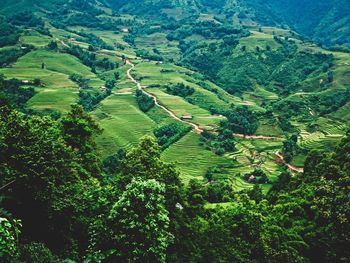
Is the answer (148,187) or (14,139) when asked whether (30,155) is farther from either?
(148,187)

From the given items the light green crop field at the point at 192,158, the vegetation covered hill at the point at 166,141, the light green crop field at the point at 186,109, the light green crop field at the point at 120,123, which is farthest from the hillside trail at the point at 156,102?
the light green crop field at the point at 192,158

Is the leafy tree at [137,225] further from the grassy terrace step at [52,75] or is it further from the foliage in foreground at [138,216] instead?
the grassy terrace step at [52,75]

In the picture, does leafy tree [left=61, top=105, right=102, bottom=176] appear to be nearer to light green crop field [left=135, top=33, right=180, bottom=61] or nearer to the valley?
the valley

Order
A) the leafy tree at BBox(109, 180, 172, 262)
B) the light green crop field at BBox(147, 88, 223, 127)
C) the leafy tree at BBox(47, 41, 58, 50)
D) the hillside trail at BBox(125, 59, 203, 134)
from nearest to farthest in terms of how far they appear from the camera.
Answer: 1. the leafy tree at BBox(109, 180, 172, 262)
2. the hillside trail at BBox(125, 59, 203, 134)
3. the light green crop field at BBox(147, 88, 223, 127)
4. the leafy tree at BBox(47, 41, 58, 50)

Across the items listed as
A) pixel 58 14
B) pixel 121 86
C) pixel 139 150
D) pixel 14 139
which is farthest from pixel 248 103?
pixel 58 14

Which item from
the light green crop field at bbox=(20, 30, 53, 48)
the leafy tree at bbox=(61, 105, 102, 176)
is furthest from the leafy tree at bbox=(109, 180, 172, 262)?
the light green crop field at bbox=(20, 30, 53, 48)
